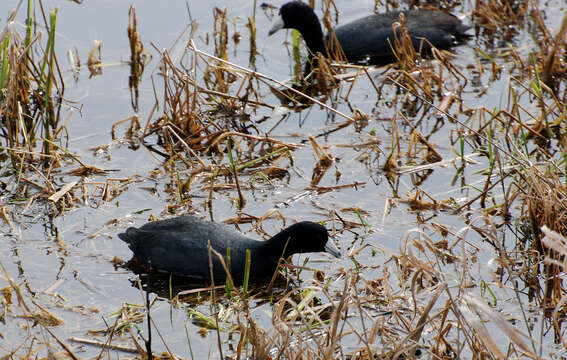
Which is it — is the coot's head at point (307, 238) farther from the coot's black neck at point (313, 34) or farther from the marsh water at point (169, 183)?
the coot's black neck at point (313, 34)

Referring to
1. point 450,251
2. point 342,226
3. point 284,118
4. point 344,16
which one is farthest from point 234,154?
point 344,16

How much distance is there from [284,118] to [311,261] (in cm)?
237

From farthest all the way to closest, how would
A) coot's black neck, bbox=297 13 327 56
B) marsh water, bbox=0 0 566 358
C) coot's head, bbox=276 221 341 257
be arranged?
coot's black neck, bbox=297 13 327 56
coot's head, bbox=276 221 341 257
marsh water, bbox=0 0 566 358

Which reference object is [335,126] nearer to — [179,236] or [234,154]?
[234,154]

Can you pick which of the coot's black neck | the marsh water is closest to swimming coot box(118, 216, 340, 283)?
the marsh water

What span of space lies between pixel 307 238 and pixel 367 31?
4.35 meters

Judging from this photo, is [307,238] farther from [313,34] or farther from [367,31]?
[367,31]

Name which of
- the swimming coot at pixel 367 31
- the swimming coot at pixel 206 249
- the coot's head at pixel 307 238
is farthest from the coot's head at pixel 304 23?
A: the coot's head at pixel 307 238

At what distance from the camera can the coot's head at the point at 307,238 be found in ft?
17.1

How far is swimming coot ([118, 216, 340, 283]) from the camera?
527 centimetres

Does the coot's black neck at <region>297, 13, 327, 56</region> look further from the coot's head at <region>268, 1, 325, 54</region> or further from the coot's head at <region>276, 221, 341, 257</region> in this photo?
the coot's head at <region>276, 221, 341, 257</region>

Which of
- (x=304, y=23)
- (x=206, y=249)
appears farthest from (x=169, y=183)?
(x=304, y=23)

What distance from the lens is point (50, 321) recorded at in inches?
183

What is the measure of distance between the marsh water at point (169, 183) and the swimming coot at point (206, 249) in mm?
181
